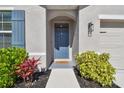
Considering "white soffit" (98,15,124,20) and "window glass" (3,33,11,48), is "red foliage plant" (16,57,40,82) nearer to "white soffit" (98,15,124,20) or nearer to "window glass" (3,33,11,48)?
"window glass" (3,33,11,48)

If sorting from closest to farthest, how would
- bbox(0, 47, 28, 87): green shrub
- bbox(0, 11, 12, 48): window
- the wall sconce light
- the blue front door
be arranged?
bbox(0, 47, 28, 87): green shrub
the wall sconce light
bbox(0, 11, 12, 48): window
the blue front door

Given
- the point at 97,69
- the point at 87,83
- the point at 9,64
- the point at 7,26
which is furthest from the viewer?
the point at 7,26

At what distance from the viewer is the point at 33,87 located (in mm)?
8750

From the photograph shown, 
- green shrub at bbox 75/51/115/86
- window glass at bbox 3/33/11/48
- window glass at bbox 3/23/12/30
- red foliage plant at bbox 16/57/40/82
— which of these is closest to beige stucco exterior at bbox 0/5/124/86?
window glass at bbox 3/23/12/30

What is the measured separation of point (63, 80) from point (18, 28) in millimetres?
4451

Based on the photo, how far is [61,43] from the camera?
1650 centimetres

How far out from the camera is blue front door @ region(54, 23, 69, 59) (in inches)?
644

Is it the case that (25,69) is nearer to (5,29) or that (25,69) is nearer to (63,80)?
(63,80)

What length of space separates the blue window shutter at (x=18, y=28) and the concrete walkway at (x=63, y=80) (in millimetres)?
2666

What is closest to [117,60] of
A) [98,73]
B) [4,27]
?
[98,73]

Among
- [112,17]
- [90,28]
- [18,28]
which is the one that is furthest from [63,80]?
[112,17]

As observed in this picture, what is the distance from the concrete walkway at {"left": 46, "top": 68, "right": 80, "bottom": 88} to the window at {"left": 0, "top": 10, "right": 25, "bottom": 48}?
9.23 ft

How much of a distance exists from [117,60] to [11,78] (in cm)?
756

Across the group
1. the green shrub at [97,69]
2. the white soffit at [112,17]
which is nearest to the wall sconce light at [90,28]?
the white soffit at [112,17]
